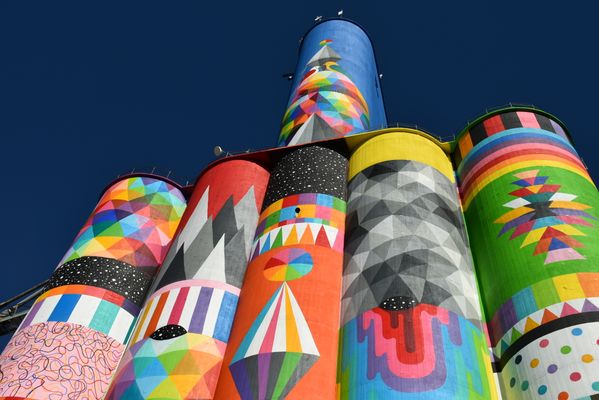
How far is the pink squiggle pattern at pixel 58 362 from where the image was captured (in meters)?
18.5

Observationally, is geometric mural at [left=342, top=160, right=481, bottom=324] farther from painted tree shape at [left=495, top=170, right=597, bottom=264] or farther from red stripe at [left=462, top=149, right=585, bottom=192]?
painted tree shape at [left=495, top=170, right=597, bottom=264]

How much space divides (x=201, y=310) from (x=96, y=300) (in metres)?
5.08

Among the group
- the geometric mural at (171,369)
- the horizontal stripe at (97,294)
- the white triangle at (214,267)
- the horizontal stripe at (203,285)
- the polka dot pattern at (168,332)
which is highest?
the white triangle at (214,267)

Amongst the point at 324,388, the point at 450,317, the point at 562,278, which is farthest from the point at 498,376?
the point at 324,388

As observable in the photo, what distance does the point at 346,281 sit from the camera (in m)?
19.0

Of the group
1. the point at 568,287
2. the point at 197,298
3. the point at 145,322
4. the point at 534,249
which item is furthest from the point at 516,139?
the point at 145,322

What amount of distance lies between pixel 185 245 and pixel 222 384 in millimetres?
6324

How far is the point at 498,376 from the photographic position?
651 inches

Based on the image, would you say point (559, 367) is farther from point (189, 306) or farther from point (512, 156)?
point (189, 306)

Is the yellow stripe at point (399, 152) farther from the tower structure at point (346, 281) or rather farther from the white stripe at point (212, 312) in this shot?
the white stripe at point (212, 312)

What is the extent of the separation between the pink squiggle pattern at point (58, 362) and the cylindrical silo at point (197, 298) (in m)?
1.63

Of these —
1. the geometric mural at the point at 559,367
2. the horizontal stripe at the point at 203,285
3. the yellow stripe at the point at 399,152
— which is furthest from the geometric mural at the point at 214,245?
the geometric mural at the point at 559,367

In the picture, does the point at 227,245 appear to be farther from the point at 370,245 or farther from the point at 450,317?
the point at 450,317

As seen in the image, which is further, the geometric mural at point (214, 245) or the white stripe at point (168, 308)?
the geometric mural at point (214, 245)
